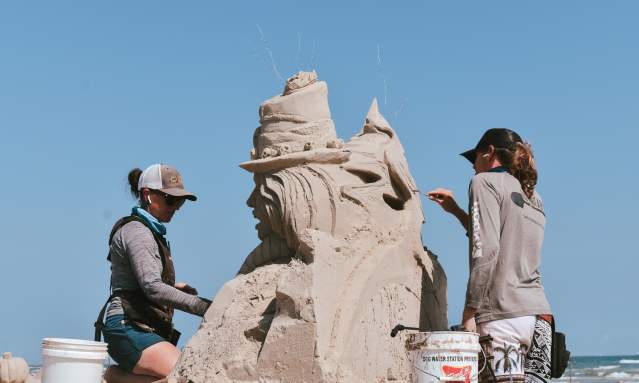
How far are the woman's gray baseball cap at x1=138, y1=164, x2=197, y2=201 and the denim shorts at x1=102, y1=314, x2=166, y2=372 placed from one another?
769mm

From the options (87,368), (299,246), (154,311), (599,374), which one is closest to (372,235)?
(299,246)

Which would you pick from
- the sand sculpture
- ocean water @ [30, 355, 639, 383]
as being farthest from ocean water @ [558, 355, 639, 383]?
the sand sculpture

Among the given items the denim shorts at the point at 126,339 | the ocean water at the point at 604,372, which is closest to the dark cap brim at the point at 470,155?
the denim shorts at the point at 126,339

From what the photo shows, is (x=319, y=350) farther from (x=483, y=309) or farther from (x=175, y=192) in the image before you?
(x=175, y=192)

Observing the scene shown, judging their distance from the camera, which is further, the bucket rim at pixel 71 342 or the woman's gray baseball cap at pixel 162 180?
the woman's gray baseball cap at pixel 162 180

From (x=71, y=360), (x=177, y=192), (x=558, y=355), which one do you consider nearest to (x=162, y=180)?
(x=177, y=192)

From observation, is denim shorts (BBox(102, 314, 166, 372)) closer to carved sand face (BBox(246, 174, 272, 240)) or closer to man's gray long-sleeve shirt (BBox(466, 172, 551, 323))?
carved sand face (BBox(246, 174, 272, 240))

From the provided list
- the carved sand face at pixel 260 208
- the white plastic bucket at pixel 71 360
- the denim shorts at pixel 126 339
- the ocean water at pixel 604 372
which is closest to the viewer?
the white plastic bucket at pixel 71 360

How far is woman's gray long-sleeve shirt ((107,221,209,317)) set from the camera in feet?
16.0

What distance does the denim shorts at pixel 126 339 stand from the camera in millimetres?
4973

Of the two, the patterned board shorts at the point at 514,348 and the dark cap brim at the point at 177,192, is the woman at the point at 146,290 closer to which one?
the dark cap brim at the point at 177,192

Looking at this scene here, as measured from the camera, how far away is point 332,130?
5.80 m

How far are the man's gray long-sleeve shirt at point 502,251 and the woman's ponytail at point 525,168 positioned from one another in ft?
0.44

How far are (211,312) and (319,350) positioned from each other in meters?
0.90
